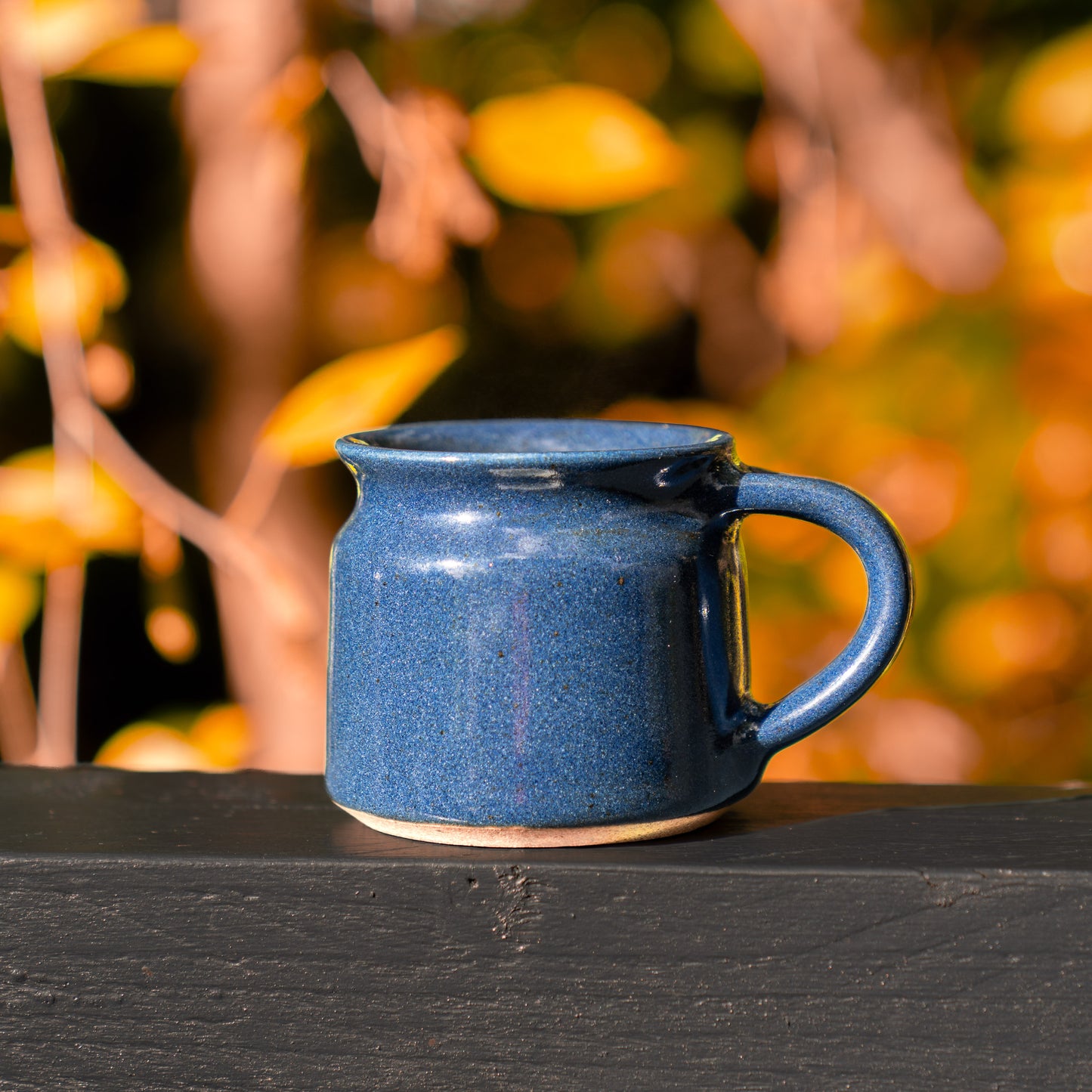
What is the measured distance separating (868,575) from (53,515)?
695mm

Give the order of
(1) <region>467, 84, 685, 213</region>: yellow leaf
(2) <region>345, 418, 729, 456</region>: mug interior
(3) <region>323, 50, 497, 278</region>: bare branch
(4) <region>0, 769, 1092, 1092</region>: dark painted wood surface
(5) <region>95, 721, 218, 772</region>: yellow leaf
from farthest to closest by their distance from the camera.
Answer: (5) <region>95, 721, 218, 772</region>: yellow leaf → (3) <region>323, 50, 497, 278</region>: bare branch → (1) <region>467, 84, 685, 213</region>: yellow leaf → (2) <region>345, 418, 729, 456</region>: mug interior → (4) <region>0, 769, 1092, 1092</region>: dark painted wood surface

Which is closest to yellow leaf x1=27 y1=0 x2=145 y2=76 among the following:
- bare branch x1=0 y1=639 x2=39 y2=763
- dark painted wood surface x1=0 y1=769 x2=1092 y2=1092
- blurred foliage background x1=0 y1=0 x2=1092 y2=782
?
blurred foliage background x1=0 y1=0 x2=1092 y2=782

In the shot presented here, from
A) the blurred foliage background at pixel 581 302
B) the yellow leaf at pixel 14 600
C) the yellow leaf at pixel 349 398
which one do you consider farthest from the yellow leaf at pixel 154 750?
the yellow leaf at pixel 349 398

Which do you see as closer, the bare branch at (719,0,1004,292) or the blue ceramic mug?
the blue ceramic mug

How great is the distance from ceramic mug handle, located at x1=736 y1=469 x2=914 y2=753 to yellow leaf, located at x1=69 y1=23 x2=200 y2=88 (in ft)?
1.90

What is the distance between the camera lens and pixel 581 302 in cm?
111

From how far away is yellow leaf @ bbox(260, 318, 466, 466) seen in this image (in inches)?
38.0

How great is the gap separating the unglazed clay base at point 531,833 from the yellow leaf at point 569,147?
474 mm

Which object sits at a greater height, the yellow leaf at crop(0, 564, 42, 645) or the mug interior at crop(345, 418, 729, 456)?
the mug interior at crop(345, 418, 729, 456)

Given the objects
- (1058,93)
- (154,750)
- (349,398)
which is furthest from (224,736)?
(1058,93)

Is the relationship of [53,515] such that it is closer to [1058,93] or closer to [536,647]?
[536,647]

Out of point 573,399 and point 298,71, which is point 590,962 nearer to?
point 573,399

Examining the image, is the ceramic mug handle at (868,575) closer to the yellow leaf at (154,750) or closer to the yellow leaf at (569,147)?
the yellow leaf at (569,147)

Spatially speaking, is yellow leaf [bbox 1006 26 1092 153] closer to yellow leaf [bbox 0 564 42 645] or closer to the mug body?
the mug body
